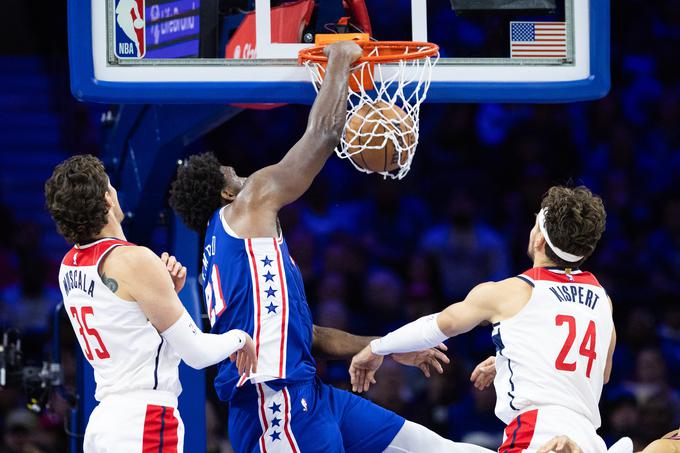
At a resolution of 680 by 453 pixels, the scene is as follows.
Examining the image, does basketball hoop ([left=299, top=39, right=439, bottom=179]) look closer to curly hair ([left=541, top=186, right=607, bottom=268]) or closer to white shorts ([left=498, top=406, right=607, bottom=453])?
curly hair ([left=541, top=186, right=607, bottom=268])

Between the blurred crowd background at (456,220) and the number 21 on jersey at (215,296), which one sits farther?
the blurred crowd background at (456,220)

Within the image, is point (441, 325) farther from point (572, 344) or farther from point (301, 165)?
point (301, 165)

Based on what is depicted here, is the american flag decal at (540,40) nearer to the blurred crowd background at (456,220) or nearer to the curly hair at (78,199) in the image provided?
the curly hair at (78,199)

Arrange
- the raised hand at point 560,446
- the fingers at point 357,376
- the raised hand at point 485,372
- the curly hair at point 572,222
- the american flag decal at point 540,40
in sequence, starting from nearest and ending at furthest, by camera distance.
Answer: the raised hand at point 560,446 → the curly hair at point 572,222 → the raised hand at point 485,372 → the fingers at point 357,376 → the american flag decal at point 540,40

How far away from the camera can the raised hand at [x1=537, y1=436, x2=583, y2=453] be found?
164 inches

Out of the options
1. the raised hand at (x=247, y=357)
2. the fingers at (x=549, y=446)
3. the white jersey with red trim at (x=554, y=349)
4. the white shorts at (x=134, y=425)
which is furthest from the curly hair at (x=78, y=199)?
the fingers at (x=549, y=446)

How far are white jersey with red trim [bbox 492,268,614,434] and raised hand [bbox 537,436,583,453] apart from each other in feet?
0.51

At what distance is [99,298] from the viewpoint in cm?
426

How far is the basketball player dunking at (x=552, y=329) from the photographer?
429 cm

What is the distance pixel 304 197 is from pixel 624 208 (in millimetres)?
2766

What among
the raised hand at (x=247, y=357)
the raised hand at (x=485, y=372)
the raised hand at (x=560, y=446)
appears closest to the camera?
the raised hand at (x=560, y=446)

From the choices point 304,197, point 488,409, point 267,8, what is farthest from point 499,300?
point 304,197

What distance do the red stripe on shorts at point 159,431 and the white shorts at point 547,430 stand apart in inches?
50.0

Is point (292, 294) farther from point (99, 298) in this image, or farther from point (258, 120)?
point (258, 120)
